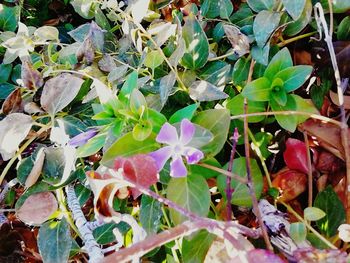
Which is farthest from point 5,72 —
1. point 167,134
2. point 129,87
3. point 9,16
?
point 167,134

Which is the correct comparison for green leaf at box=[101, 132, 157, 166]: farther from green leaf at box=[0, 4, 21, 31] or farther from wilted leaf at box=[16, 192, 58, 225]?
green leaf at box=[0, 4, 21, 31]

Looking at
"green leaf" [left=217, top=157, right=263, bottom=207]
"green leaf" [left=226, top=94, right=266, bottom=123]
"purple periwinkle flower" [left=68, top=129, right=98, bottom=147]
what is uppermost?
"green leaf" [left=226, top=94, right=266, bottom=123]

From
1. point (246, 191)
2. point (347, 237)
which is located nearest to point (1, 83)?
point (246, 191)

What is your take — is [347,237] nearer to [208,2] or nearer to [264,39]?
[264,39]

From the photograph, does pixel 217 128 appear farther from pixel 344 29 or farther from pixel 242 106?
pixel 344 29

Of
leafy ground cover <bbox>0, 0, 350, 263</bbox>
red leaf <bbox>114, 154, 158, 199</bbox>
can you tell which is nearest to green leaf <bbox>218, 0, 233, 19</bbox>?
leafy ground cover <bbox>0, 0, 350, 263</bbox>

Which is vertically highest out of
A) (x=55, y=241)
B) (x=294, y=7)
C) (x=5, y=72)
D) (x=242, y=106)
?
(x=294, y=7)

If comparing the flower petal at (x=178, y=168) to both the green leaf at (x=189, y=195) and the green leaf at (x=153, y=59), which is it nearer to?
the green leaf at (x=189, y=195)
